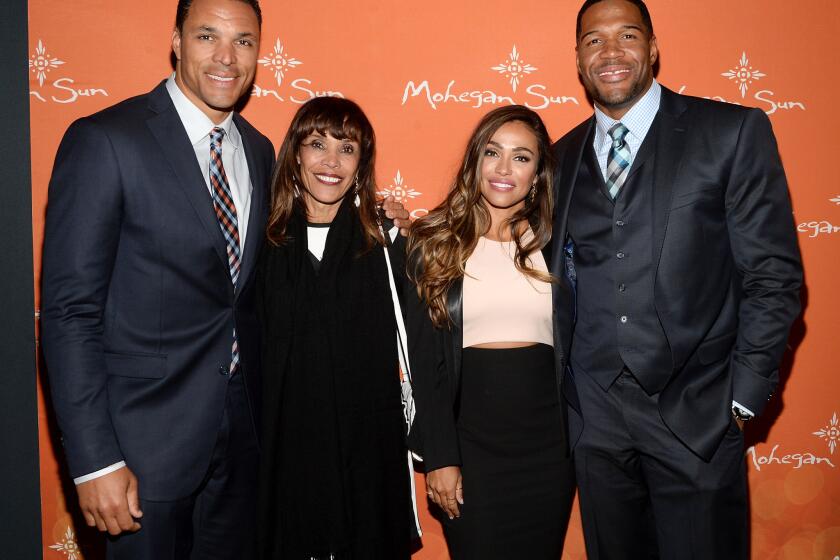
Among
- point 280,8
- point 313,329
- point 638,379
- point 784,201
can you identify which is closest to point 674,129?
point 784,201

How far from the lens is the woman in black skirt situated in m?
2.25

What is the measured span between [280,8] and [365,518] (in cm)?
212

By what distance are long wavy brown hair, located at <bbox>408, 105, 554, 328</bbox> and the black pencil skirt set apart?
0.35m

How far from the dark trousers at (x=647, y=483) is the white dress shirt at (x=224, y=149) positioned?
1312mm

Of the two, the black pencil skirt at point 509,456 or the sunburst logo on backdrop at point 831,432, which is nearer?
the black pencil skirt at point 509,456

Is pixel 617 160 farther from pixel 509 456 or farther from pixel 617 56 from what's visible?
pixel 509 456

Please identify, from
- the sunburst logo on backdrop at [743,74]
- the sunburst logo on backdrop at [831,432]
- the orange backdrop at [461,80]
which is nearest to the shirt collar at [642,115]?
the orange backdrop at [461,80]

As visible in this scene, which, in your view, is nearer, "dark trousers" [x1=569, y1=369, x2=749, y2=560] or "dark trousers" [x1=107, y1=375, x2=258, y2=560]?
"dark trousers" [x1=107, y1=375, x2=258, y2=560]

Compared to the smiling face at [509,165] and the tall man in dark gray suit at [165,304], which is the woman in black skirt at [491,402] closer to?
the smiling face at [509,165]

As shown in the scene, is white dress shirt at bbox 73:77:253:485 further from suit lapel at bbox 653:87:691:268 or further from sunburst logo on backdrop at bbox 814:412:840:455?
sunburst logo on backdrop at bbox 814:412:840:455

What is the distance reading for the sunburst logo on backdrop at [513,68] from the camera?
2.87 meters

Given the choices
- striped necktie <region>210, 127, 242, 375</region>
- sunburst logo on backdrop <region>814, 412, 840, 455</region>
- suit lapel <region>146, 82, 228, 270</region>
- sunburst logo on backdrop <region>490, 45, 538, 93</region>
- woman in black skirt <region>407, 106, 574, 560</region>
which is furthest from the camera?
sunburst logo on backdrop <region>814, 412, 840, 455</region>

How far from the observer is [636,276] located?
7.06ft

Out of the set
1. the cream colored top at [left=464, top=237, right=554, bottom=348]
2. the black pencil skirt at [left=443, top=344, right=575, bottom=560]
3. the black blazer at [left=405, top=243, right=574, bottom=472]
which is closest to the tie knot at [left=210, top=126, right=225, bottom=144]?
the black blazer at [left=405, top=243, right=574, bottom=472]
